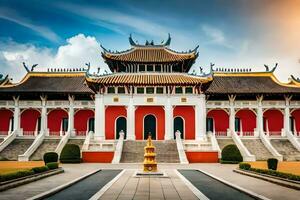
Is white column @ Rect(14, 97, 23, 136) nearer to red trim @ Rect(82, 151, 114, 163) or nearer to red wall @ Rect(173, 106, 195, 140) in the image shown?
red trim @ Rect(82, 151, 114, 163)

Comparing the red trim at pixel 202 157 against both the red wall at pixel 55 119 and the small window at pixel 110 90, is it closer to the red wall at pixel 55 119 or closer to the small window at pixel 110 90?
the small window at pixel 110 90

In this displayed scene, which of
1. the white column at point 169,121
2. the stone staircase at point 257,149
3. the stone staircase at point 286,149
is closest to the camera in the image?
the stone staircase at point 257,149

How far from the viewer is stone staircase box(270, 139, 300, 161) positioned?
1438 inches

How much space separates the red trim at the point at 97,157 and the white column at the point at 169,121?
25.8ft

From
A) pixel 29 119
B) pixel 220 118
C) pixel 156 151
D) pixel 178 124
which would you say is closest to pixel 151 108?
pixel 178 124

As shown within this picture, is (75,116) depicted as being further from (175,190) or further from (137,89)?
(175,190)

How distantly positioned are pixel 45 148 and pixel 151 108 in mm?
11746

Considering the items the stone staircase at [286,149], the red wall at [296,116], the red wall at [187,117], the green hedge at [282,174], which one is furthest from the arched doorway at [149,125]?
the green hedge at [282,174]

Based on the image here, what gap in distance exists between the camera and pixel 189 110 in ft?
138

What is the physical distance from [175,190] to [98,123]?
2663cm

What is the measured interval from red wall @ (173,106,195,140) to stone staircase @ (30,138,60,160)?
42.7 ft

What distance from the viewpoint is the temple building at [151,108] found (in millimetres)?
39719

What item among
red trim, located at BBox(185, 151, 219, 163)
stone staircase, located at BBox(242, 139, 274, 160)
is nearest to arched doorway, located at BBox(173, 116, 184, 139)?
stone staircase, located at BBox(242, 139, 274, 160)

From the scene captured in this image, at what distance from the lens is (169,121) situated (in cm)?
4078
